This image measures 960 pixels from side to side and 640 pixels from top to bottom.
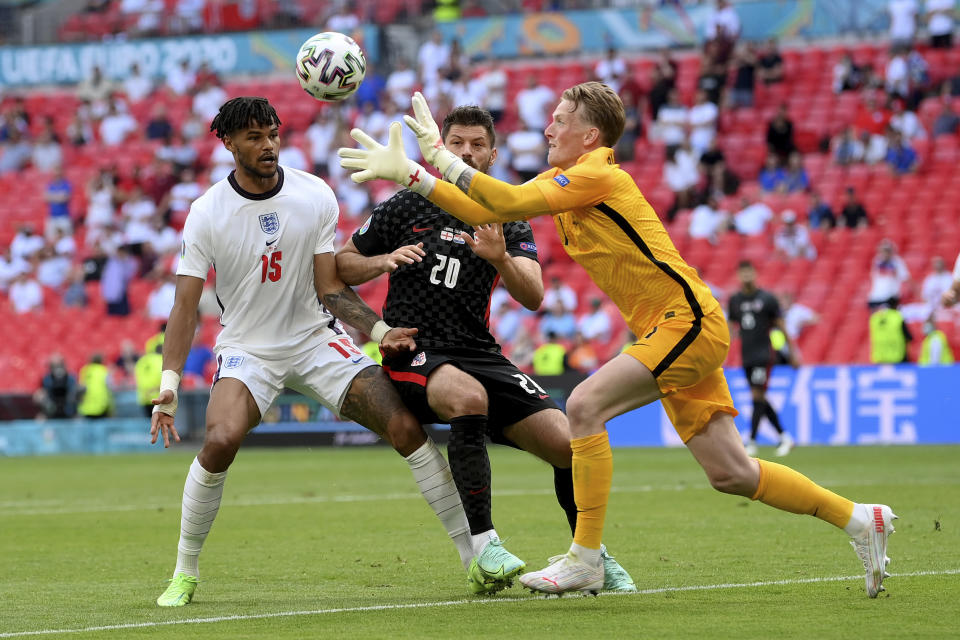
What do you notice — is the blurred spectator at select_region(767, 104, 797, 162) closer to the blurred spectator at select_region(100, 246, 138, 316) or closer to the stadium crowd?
the stadium crowd

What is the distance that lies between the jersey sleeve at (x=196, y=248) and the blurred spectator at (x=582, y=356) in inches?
539

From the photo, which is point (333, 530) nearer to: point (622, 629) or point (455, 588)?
point (455, 588)

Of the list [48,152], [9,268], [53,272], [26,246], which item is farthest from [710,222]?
[48,152]

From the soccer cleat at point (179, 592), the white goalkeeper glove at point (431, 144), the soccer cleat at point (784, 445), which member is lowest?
the soccer cleat at point (784, 445)

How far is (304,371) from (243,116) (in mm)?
1266

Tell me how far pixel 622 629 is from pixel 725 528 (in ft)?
13.8

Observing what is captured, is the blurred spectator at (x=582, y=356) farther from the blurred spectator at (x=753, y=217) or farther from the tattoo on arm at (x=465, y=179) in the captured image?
the tattoo on arm at (x=465, y=179)

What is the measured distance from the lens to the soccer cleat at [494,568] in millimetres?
6707

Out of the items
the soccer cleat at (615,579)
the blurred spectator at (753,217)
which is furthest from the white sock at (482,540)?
the blurred spectator at (753,217)

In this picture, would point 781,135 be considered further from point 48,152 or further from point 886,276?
point 48,152

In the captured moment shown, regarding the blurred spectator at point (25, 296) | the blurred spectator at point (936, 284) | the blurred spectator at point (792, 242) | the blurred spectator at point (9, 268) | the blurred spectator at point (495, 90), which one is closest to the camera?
the blurred spectator at point (936, 284)

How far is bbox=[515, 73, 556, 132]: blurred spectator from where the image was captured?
990 inches

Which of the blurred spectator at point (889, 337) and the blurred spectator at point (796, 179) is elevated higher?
the blurred spectator at point (796, 179)

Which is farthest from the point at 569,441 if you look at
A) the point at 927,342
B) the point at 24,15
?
the point at 24,15
